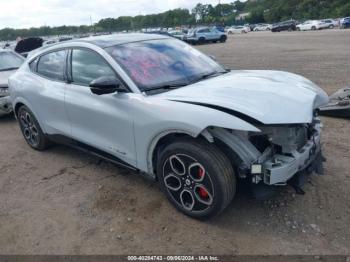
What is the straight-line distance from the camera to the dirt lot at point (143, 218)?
3.18 metres

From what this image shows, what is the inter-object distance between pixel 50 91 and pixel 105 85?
1512 mm

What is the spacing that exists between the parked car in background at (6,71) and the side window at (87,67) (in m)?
3.68

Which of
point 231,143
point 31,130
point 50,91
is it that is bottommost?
point 31,130

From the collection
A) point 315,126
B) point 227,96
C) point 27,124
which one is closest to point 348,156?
point 315,126

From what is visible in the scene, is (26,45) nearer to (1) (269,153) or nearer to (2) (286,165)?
(1) (269,153)

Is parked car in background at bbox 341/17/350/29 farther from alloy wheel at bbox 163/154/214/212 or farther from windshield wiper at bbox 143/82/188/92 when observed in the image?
alloy wheel at bbox 163/154/214/212

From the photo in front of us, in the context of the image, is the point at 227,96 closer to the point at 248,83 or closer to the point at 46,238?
the point at 248,83

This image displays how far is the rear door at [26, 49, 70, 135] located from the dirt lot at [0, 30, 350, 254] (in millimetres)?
653

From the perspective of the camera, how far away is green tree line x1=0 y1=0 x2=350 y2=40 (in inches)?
2918

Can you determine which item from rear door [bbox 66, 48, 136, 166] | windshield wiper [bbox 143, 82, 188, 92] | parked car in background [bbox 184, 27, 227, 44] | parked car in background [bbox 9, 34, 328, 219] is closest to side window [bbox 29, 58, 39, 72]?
parked car in background [bbox 9, 34, 328, 219]

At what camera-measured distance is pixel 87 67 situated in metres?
4.23

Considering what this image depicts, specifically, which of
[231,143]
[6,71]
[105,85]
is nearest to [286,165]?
[231,143]

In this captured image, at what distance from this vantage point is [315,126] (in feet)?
12.4

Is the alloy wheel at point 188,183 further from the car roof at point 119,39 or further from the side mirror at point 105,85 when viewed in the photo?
the car roof at point 119,39
